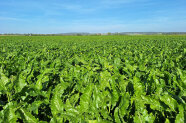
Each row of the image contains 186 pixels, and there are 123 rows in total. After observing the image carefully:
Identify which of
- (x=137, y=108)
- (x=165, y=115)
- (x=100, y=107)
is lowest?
(x=165, y=115)

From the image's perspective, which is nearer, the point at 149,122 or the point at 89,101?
the point at 149,122

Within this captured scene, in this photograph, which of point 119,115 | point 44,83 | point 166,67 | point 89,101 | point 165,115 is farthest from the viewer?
point 166,67

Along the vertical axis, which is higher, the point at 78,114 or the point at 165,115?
the point at 78,114

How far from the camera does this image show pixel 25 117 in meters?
1.23

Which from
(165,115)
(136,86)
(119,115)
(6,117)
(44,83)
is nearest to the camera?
(6,117)

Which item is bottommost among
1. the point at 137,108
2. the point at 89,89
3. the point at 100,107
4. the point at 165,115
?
the point at 165,115

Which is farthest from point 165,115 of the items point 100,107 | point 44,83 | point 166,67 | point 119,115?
point 166,67

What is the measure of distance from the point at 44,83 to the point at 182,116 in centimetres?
209

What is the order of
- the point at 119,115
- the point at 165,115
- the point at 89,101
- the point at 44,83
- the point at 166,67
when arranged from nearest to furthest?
the point at 119,115, the point at 89,101, the point at 165,115, the point at 44,83, the point at 166,67

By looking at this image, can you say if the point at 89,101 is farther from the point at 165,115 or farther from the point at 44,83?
the point at 44,83

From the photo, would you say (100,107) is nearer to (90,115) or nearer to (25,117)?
(90,115)

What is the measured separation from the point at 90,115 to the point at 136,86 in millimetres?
787

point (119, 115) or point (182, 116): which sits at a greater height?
point (182, 116)

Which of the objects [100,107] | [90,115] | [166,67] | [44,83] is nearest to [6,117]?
[90,115]
